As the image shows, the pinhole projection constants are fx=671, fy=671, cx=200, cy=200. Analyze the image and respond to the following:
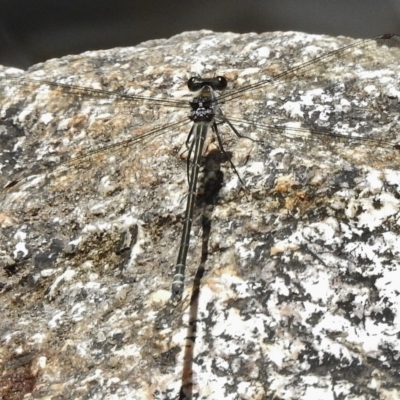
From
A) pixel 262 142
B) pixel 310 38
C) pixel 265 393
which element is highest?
pixel 310 38

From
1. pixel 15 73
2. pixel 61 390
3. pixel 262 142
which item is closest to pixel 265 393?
pixel 61 390

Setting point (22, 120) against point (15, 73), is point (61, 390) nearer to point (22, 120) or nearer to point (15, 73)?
point (22, 120)

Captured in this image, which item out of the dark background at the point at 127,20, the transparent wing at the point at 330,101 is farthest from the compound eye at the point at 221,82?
the dark background at the point at 127,20

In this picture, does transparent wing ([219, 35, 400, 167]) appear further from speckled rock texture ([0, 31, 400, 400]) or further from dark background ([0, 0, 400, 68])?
dark background ([0, 0, 400, 68])

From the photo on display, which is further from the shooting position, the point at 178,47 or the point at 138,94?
the point at 178,47

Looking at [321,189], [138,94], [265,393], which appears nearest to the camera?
[265,393]

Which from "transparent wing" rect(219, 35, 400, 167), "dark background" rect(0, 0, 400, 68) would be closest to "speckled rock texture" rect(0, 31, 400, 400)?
"transparent wing" rect(219, 35, 400, 167)

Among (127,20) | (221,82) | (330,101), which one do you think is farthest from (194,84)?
(127,20)
